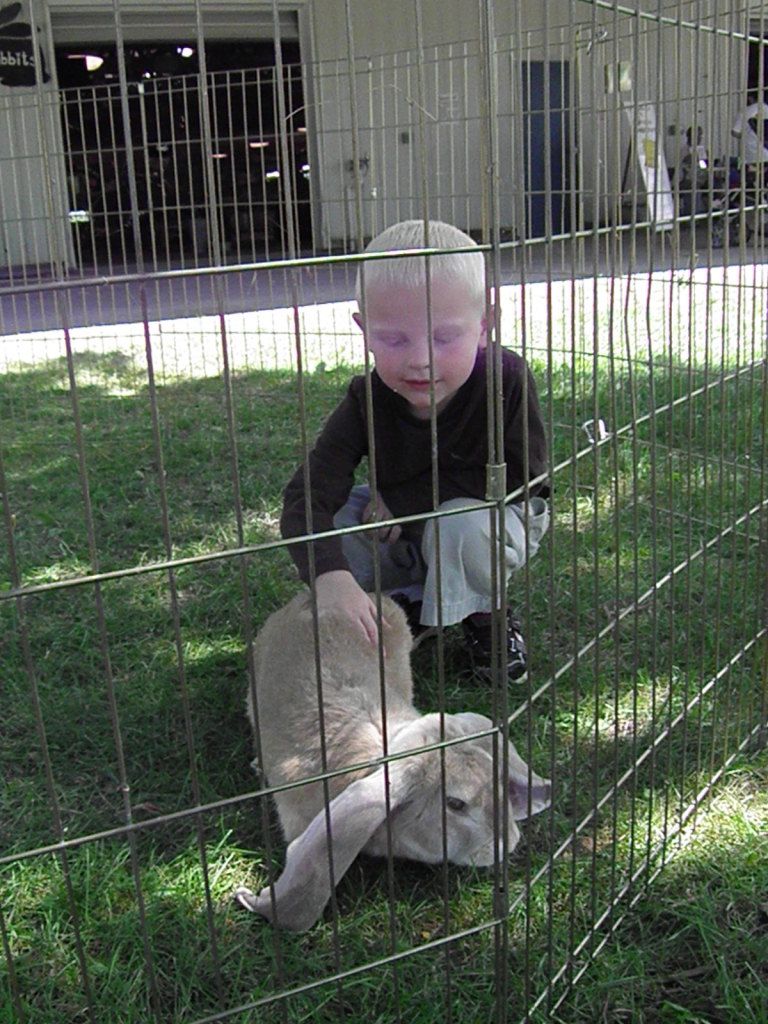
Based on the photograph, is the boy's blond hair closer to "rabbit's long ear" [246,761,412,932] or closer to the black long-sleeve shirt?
the black long-sleeve shirt

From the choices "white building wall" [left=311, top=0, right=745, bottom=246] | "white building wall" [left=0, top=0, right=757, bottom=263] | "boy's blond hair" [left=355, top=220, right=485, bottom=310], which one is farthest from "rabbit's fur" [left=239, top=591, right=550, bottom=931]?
"white building wall" [left=0, top=0, right=757, bottom=263]

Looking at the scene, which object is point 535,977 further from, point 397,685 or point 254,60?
point 254,60

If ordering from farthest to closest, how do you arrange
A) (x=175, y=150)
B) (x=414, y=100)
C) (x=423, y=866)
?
(x=175, y=150), (x=414, y=100), (x=423, y=866)

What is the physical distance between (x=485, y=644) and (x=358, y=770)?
45.9 inches

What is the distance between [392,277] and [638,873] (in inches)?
42.8

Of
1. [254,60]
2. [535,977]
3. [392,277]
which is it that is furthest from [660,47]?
[254,60]

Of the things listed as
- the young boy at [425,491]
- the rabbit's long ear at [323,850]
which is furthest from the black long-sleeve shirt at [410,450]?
the rabbit's long ear at [323,850]

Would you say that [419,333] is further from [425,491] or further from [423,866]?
[423,866]

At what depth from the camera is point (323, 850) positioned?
1.58 meters

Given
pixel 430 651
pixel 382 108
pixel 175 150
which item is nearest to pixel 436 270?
pixel 430 651

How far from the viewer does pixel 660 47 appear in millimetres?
1537

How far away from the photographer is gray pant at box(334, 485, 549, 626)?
2465mm

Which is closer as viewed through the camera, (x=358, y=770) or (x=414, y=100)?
(x=358, y=770)

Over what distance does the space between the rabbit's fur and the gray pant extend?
211mm
